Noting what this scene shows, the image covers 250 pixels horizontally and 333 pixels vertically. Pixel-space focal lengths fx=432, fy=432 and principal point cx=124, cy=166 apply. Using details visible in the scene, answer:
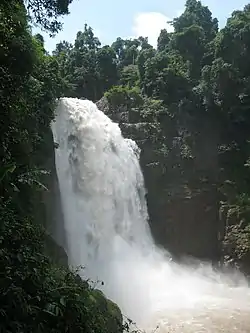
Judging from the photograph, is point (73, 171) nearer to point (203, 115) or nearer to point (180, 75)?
point (203, 115)

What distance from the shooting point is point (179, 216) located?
18.6 m

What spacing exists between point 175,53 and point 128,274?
16037 millimetres

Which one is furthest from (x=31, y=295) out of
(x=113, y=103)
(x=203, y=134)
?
(x=113, y=103)

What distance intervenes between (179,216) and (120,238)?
3268mm

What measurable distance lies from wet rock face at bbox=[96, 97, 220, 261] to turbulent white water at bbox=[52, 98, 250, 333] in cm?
50

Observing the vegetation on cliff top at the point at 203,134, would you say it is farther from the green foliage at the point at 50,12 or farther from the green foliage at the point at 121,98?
Result: the green foliage at the point at 50,12

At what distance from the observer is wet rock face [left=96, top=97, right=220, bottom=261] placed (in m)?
18.4

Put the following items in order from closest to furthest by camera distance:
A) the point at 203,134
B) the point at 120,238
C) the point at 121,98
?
1. the point at 120,238
2. the point at 203,134
3. the point at 121,98

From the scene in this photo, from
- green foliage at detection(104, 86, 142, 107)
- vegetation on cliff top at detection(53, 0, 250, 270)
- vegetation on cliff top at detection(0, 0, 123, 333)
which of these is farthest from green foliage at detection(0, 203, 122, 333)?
green foliage at detection(104, 86, 142, 107)

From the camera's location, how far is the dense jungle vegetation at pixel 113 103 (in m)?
4.60

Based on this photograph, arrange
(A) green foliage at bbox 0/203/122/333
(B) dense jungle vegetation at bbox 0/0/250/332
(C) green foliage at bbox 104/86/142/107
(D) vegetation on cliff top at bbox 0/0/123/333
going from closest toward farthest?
(A) green foliage at bbox 0/203/122/333 < (D) vegetation on cliff top at bbox 0/0/123/333 < (B) dense jungle vegetation at bbox 0/0/250/332 < (C) green foliage at bbox 104/86/142/107

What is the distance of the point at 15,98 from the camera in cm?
830

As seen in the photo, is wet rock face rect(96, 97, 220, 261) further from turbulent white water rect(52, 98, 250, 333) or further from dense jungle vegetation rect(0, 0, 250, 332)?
turbulent white water rect(52, 98, 250, 333)

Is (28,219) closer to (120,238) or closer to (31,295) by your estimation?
(31,295)
